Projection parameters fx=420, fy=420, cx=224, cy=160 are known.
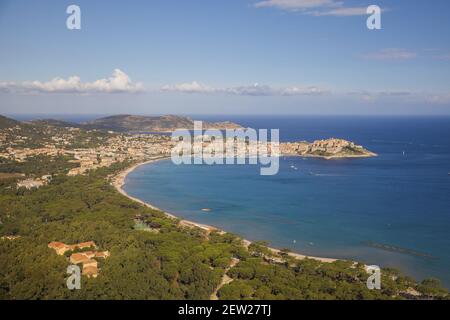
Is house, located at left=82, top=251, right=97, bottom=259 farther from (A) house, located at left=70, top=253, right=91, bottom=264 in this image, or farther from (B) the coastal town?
(B) the coastal town

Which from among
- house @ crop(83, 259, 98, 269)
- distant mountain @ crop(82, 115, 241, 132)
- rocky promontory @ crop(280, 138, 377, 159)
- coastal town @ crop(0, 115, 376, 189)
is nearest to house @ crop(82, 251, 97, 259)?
house @ crop(83, 259, 98, 269)

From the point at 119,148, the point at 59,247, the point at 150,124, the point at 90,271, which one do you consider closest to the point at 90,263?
the point at 90,271

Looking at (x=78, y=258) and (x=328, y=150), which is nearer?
(x=78, y=258)

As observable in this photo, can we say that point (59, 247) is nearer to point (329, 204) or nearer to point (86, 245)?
point (86, 245)

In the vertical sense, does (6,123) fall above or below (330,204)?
above
